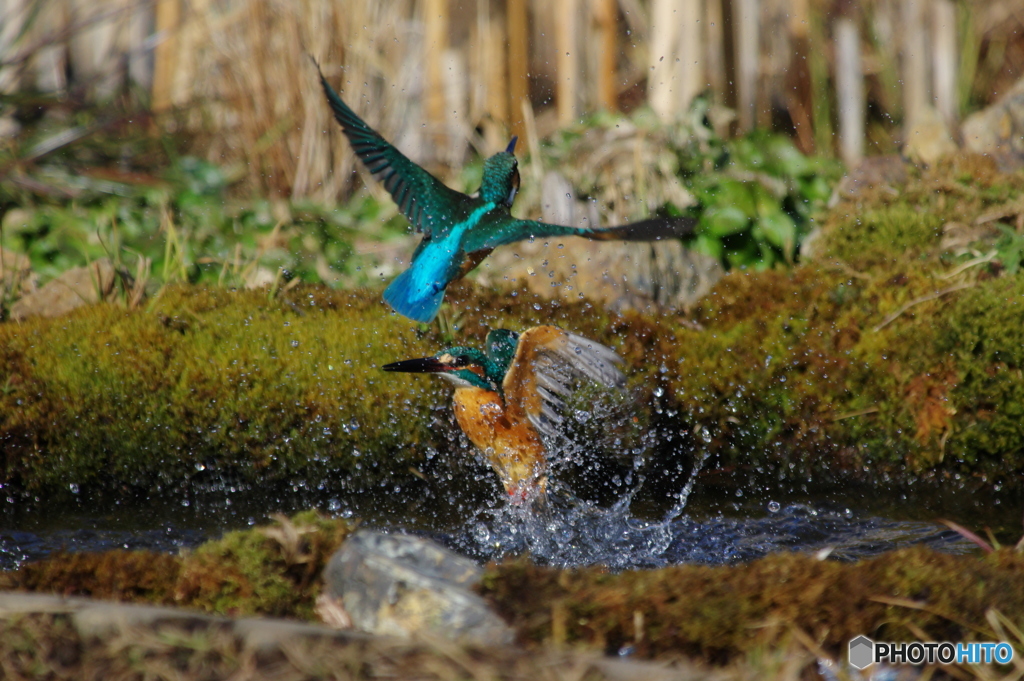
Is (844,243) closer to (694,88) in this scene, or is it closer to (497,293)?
(497,293)

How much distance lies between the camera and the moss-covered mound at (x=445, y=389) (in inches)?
144

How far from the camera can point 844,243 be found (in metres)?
4.73

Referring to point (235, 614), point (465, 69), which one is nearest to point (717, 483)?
point (235, 614)

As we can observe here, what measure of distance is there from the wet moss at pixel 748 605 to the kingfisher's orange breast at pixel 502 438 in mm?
1107

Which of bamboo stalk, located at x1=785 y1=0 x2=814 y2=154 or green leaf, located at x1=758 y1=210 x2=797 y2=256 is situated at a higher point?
bamboo stalk, located at x1=785 y1=0 x2=814 y2=154

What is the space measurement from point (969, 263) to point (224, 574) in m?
3.24

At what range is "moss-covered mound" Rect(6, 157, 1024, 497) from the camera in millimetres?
3658

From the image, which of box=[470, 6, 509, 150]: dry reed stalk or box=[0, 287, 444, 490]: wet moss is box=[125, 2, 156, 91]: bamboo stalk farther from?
box=[0, 287, 444, 490]: wet moss

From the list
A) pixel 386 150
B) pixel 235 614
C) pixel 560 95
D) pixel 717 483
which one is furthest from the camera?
pixel 560 95

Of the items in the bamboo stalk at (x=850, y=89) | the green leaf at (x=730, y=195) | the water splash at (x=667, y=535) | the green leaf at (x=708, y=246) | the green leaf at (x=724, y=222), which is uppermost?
the bamboo stalk at (x=850, y=89)

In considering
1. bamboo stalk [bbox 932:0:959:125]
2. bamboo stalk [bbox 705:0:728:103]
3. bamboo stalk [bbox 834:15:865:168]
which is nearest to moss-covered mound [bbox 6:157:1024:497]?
bamboo stalk [bbox 705:0:728:103]

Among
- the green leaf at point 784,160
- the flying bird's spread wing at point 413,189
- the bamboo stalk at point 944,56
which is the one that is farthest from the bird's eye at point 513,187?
the bamboo stalk at point 944,56

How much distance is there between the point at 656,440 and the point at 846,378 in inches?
30.6

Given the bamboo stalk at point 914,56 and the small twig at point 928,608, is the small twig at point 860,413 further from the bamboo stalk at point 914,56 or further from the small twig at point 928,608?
the bamboo stalk at point 914,56
